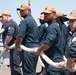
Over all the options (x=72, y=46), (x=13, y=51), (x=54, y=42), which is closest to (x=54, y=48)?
(x=54, y=42)

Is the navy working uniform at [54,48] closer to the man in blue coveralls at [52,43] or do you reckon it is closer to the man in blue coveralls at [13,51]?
the man in blue coveralls at [52,43]

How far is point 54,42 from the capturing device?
5.55m

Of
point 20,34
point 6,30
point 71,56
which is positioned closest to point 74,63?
point 71,56

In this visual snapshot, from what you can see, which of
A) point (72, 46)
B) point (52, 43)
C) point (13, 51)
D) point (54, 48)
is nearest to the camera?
point (72, 46)

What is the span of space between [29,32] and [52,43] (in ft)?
4.23

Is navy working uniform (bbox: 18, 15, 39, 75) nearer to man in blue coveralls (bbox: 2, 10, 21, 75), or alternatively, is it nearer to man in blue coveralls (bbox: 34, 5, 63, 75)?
man in blue coveralls (bbox: 34, 5, 63, 75)

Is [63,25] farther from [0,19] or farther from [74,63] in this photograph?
[74,63]

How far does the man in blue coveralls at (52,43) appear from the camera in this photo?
5.45m

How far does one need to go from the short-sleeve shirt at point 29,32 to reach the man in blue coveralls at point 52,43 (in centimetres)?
89

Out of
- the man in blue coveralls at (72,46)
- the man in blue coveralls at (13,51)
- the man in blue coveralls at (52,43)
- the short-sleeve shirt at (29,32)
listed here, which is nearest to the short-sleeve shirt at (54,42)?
the man in blue coveralls at (52,43)

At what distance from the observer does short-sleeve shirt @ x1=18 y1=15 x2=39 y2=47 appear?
6.53 m

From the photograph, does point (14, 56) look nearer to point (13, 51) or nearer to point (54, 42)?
point (13, 51)

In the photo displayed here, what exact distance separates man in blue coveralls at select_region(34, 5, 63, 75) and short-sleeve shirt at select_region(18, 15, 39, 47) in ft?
2.93

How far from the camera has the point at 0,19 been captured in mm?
8305
